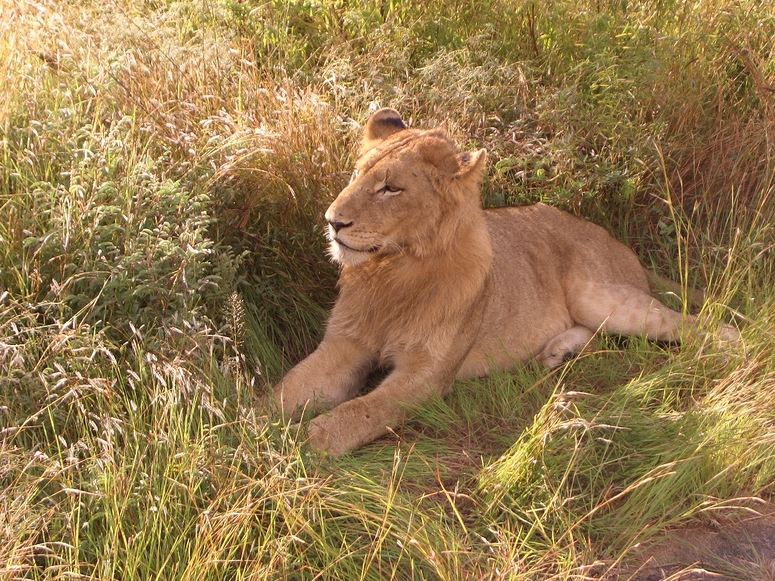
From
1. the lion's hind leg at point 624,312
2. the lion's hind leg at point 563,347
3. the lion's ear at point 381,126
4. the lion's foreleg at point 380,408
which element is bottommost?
the lion's hind leg at point 563,347

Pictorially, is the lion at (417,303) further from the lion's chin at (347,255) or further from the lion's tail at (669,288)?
the lion's tail at (669,288)

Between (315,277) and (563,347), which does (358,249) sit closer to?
(315,277)

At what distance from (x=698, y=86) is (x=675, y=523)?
3203 mm

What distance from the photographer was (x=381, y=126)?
472 centimetres

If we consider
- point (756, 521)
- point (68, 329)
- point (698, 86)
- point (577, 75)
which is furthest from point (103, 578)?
point (698, 86)

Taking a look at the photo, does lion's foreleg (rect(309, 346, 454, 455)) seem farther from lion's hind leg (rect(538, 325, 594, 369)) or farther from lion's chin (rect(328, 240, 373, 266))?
lion's hind leg (rect(538, 325, 594, 369))

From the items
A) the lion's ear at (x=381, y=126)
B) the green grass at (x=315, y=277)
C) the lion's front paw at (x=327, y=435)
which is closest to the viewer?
the green grass at (x=315, y=277)

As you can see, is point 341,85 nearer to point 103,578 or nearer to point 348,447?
point 348,447

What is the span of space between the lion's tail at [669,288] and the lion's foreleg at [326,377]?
1.70 metres

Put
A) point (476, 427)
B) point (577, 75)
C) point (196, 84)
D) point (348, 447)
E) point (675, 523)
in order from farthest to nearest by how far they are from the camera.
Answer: point (577, 75) → point (196, 84) → point (476, 427) → point (348, 447) → point (675, 523)

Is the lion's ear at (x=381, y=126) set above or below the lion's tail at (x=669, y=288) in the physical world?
above

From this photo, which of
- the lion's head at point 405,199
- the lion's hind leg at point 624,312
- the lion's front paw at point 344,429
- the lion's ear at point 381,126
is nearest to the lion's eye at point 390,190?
the lion's head at point 405,199

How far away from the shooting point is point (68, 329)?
3.75 meters

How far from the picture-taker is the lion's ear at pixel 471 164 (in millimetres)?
4438
